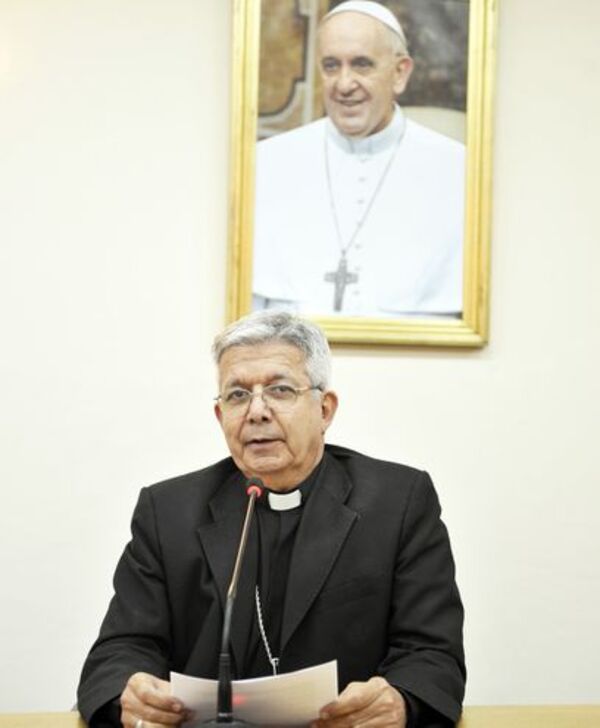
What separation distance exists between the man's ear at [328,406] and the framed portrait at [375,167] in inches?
35.9

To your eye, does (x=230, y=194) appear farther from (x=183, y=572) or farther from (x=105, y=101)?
(x=183, y=572)

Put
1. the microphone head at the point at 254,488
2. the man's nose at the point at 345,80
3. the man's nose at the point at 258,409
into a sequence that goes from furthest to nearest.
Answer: the man's nose at the point at 345,80, the man's nose at the point at 258,409, the microphone head at the point at 254,488

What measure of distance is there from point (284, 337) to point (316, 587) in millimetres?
622

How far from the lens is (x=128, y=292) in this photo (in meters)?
3.96

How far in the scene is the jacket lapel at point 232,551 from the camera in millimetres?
2812

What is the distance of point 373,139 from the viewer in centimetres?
403

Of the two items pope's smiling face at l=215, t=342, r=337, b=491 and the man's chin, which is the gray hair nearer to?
pope's smiling face at l=215, t=342, r=337, b=491

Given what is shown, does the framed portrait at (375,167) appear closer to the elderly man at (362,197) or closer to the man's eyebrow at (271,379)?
the elderly man at (362,197)

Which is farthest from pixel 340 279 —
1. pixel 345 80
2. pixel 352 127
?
pixel 345 80

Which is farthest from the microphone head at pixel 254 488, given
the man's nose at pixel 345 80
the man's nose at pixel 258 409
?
the man's nose at pixel 345 80

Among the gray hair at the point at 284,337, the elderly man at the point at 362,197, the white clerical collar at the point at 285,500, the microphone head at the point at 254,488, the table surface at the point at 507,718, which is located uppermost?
the elderly man at the point at 362,197

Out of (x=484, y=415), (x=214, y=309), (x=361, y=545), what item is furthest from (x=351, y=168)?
(x=361, y=545)

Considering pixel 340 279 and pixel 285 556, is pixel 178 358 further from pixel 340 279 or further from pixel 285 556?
pixel 285 556

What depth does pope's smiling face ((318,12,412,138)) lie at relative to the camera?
400cm
